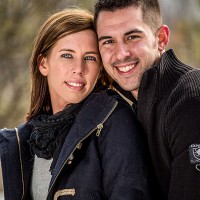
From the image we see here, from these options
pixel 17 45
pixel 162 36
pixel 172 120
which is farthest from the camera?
pixel 17 45

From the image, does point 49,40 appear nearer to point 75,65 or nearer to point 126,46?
point 75,65

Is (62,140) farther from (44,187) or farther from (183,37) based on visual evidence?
(183,37)

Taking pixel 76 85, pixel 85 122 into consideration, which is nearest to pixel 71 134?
pixel 85 122

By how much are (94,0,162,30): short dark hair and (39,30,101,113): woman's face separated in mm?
155

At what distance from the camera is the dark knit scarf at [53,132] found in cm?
256

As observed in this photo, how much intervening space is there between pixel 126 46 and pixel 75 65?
11.1 inches

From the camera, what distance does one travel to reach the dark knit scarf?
2.56 metres

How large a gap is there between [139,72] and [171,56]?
10.0 inches

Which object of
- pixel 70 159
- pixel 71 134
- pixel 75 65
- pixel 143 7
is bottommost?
pixel 70 159

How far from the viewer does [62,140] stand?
8.26 ft

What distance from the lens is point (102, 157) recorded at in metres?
2.32

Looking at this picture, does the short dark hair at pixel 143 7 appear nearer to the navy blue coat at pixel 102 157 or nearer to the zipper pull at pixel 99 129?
the navy blue coat at pixel 102 157

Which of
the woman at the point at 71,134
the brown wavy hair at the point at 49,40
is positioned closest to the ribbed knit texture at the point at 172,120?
the woman at the point at 71,134

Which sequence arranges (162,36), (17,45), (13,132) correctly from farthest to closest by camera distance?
(17,45) < (13,132) < (162,36)
